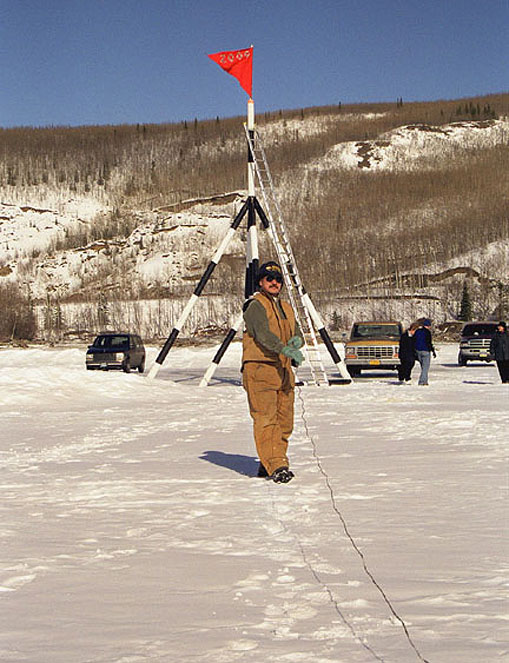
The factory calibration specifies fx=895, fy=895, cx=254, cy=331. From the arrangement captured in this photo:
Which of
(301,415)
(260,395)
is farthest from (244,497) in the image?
(301,415)

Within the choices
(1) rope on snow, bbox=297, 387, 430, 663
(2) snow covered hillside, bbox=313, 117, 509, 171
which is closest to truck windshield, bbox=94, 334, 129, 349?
(1) rope on snow, bbox=297, 387, 430, 663

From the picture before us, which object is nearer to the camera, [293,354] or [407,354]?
[293,354]

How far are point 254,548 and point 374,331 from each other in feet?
80.2

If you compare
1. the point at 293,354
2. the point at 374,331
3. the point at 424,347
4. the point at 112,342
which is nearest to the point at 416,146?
the point at 112,342

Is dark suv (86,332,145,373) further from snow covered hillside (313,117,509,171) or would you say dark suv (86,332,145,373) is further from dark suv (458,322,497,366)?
snow covered hillside (313,117,509,171)

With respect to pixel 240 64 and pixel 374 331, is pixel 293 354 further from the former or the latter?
pixel 374 331

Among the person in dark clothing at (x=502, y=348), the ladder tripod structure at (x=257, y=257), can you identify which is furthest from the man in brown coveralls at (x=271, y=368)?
the person in dark clothing at (x=502, y=348)

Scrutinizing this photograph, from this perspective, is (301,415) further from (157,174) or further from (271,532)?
(157,174)

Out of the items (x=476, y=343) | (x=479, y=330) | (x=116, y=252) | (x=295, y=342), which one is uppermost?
(x=116, y=252)

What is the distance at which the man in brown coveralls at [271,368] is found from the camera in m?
7.96

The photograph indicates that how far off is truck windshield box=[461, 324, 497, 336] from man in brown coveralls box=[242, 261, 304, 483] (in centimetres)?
2709

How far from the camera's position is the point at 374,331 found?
29578mm

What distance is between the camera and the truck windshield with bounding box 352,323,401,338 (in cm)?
2916

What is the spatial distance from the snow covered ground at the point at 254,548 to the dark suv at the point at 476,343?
854 inches
